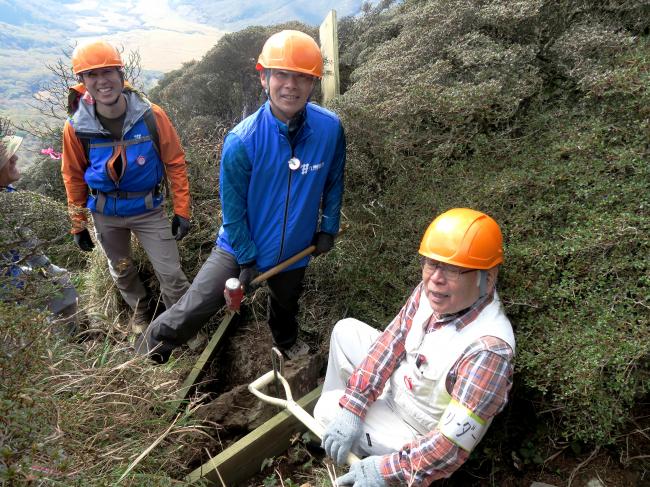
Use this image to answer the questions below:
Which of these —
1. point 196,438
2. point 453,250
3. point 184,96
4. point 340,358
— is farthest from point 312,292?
point 184,96

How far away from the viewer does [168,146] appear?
3859 millimetres

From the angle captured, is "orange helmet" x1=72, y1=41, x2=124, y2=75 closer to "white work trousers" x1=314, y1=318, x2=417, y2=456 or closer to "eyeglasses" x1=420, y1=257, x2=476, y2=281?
"white work trousers" x1=314, y1=318, x2=417, y2=456

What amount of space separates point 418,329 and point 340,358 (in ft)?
2.36

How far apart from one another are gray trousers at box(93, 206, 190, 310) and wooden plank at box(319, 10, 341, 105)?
3.07m

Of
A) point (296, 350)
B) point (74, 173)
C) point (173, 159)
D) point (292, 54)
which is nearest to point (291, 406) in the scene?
point (296, 350)

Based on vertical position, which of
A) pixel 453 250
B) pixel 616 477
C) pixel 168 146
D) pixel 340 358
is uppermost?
pixel 168 146

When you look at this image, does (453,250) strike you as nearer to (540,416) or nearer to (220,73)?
(540,416)

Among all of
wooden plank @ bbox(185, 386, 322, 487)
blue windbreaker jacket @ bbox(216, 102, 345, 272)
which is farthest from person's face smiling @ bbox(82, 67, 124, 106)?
wooden plank @ bbox(185, 386, 322, 487)

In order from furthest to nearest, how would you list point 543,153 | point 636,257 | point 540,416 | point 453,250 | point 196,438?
1. point 543,153
2. point 196,438
3. point 540,416
4. point 636,257
5. point 453,250

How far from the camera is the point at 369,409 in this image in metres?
2.69

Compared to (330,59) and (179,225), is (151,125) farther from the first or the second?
(330,59)

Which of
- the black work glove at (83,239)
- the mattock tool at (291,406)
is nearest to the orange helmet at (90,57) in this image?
the black work glove at (83,239)

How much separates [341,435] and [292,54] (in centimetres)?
236

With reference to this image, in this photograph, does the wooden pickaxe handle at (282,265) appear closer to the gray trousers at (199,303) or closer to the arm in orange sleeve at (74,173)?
the gray trousers at (199,303)
